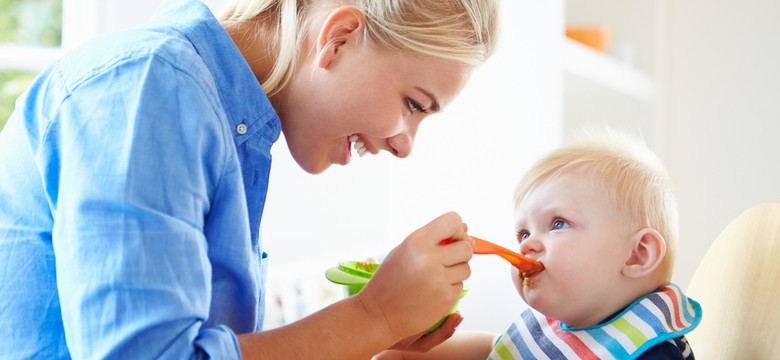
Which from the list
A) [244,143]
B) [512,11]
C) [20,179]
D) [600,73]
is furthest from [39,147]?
[600,73]

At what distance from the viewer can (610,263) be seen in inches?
48.2

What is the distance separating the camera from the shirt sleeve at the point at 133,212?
833mm

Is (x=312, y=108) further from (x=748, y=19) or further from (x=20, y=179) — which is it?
(x=748, y=19)

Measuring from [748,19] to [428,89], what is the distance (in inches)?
99.9

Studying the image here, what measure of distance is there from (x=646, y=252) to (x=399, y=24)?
20.0 inches

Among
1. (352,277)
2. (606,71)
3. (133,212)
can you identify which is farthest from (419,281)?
(606,71)

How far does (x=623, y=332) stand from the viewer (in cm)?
120

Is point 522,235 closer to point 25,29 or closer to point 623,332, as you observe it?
point 623,332

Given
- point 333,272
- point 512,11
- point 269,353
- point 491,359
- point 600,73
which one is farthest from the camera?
point 600,73

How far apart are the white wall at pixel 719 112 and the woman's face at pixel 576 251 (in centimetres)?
218

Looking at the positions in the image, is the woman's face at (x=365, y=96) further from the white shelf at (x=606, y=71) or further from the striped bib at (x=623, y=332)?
the white shelf at (x=606, y=71)

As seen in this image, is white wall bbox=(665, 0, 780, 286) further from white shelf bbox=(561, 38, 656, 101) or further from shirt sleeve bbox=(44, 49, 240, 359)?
shirt sleeve bbox=(44, 49, 240, 359)

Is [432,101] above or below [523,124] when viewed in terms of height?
above

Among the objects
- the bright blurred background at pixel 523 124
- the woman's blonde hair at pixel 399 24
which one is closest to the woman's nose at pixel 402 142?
the woman's blonde hair at pixel 399 24
